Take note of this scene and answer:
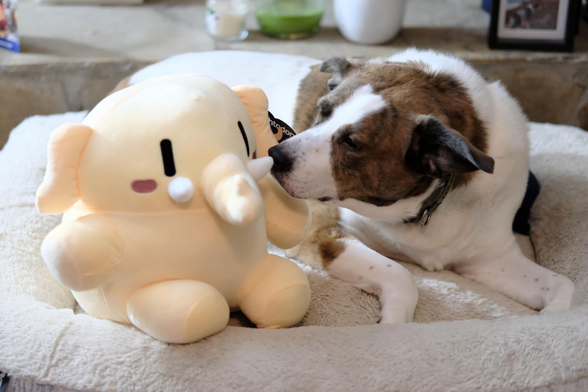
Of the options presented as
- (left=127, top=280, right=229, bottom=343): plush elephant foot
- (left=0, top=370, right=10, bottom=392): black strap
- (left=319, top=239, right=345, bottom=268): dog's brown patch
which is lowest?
(left=319, top=239, right=345, bottom=268): dog's brown patch

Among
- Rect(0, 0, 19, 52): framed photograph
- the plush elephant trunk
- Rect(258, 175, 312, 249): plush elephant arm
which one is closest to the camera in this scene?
the plush elephant trunk

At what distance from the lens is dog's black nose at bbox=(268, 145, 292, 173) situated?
1.39m

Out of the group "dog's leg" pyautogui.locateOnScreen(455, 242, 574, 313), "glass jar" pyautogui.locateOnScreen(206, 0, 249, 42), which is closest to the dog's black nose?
"dog's leg" pyautogui.locateOnScreen(455, 242, 574, 313)

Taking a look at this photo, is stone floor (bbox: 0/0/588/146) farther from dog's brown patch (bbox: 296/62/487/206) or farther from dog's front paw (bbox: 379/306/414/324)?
dog's front paw (bbox: 379/306/414/324)

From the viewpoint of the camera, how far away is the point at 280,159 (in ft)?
4.57

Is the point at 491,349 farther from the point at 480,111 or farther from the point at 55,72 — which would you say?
the point at 55,72

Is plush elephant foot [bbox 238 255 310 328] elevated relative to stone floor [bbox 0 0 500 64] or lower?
lower

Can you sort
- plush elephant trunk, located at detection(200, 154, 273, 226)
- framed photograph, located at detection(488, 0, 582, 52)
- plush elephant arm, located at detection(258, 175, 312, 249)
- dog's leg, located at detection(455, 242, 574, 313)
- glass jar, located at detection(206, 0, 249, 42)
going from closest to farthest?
plush elephant trunk, located at detection(200, 154, 273, 226) < plush elephant arm, located at detection(258, 175, 312, 249) < dog's leg, located at detection(455, 242, 574, 313) < framed photograph, located at detection(488, 0, 582, 52) < glass jar, located at detection(206, 0, 249, 42)

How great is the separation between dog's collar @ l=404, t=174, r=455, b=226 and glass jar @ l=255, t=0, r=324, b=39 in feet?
5.63

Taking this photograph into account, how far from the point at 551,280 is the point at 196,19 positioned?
2.50 metres

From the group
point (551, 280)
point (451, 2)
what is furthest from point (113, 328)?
point (451, 2)

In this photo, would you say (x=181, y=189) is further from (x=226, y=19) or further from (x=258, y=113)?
(x=226, y=19)

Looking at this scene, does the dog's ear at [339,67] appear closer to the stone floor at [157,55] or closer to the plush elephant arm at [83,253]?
the plush elephant arm at [83,253]

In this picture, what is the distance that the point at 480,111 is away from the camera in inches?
59.2
